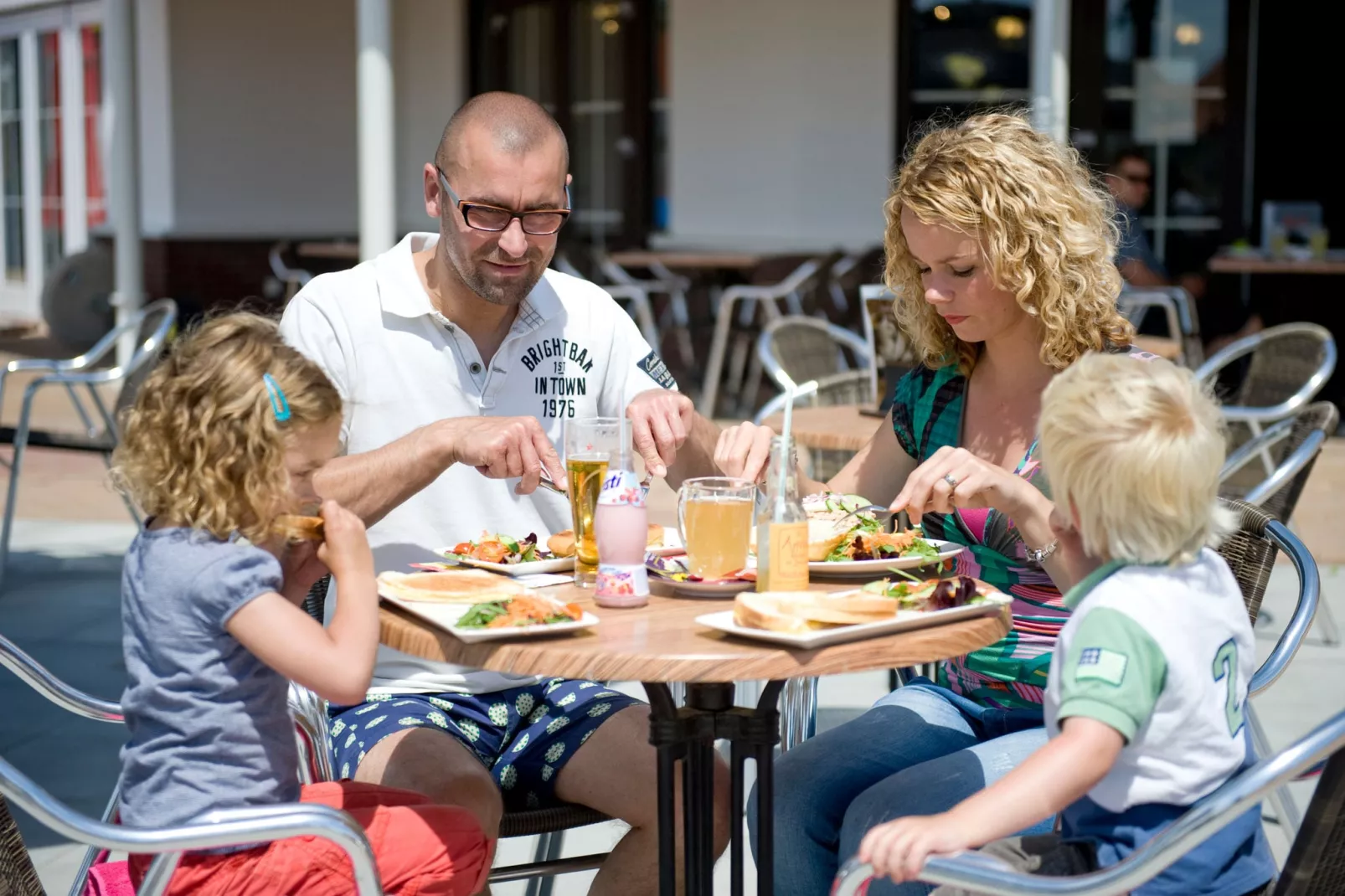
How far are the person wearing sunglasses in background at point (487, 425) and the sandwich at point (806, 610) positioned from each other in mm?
482

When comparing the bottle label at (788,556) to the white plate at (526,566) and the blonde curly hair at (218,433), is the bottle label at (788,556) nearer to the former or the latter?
the white plate at (526,566)

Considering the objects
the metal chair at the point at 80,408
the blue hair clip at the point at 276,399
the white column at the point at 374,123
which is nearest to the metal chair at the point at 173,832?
the blue hair clip at the point at 276,399

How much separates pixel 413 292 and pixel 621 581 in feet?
2.66

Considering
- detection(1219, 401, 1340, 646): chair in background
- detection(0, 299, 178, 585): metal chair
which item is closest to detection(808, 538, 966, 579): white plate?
detection(1219, 401, 1340, 646): chair in background

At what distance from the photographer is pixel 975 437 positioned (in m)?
2.44

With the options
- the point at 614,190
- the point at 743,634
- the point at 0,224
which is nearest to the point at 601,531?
the point at 743,634

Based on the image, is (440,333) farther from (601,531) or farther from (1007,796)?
(1007,796)

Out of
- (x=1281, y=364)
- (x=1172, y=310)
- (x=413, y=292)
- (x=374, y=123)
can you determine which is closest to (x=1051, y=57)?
(x=1172, y=310)

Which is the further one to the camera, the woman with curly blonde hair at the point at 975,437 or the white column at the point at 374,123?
the white column at the point at 374,123

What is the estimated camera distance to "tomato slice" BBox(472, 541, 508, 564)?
2.12 metres

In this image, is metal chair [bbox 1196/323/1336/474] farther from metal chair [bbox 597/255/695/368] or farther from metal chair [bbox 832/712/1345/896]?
metal chair [bbox 597/255/695/368]

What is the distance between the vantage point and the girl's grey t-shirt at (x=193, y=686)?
70.3 inches

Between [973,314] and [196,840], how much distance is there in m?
1.32

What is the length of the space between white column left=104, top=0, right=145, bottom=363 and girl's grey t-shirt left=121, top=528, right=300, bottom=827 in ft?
29.3
